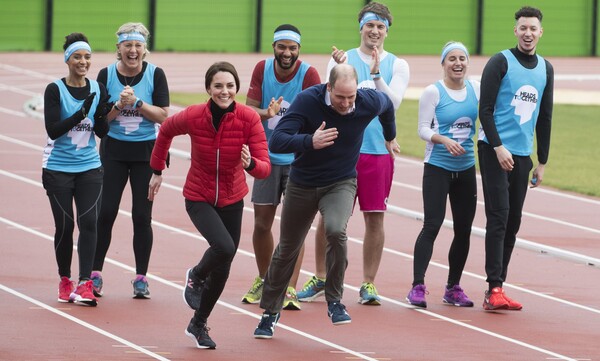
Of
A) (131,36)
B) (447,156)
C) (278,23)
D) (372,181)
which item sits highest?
(278,23)

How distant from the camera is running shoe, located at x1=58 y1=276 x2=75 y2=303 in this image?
10.6 m

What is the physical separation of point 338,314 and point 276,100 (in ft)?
6.80

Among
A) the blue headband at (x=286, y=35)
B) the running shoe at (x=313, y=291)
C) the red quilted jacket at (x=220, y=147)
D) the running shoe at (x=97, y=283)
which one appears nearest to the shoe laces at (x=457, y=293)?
the running shoe at (x=313, y=291)

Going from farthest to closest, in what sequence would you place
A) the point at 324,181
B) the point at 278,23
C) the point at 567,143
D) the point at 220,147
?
1. the point at 278,23
2. the point at 567,143
3. the point at 324,181
4. the point at 220,147

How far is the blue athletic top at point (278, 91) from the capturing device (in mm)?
10758

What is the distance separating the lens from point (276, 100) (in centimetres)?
1070

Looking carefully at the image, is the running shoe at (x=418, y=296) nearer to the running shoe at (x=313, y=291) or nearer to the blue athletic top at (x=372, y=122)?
the running shoe at (x=313, y=291)

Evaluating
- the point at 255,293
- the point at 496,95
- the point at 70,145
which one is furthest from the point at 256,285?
the point at 496,95

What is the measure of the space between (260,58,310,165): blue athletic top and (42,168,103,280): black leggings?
1415mm

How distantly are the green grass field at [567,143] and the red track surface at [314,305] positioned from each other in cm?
218

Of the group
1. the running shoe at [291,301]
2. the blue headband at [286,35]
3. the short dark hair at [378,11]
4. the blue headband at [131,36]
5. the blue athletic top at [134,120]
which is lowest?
the running shoe at [291,301]

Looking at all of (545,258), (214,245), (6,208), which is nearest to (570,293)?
(545,258)

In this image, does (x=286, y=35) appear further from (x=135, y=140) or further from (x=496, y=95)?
(x=496, y=95)

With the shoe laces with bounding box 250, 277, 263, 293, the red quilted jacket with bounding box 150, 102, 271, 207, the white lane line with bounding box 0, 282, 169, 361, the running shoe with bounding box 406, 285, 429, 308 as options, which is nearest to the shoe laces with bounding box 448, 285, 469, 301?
the running shoe with bounding box 406, 285, 429, 308
